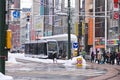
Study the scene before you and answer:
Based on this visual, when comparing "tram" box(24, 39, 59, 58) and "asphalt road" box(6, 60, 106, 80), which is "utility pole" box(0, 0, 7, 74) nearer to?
"asphalt road" box(6, 60, 106, 80)

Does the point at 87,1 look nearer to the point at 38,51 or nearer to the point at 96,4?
the point at 96,4

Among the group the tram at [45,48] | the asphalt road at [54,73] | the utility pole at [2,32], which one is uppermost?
the utility pole at [2,32]

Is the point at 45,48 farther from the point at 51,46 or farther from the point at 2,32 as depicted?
the point at 2,32

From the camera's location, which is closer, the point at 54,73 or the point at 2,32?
the point at 2,32

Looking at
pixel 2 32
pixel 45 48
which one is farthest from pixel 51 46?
pixel 2 32

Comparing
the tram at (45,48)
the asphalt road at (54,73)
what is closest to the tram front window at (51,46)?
the tram at (45,48)

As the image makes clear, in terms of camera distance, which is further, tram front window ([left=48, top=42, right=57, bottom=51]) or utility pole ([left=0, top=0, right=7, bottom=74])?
tram front window ([left=48, top=42, right=57, bottom=51])

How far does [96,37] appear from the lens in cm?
9125

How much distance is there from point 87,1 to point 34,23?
6469 centimetres

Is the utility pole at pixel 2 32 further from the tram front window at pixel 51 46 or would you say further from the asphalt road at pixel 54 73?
the tram front window at pixel 51 46

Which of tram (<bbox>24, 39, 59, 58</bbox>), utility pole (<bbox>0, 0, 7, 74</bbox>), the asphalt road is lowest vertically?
tram (<bbox>24, 39, 59, 58</bbox>)


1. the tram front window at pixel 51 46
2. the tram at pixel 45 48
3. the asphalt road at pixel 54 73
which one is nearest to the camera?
the asphalt road at pixel 54 73

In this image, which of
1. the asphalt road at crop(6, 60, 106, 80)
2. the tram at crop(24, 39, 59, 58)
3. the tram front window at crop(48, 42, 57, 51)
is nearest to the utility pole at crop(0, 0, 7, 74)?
the asphalt road at crop(6, 60, 106, 80)

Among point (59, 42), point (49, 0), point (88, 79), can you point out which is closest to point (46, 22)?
point (49, 0)
